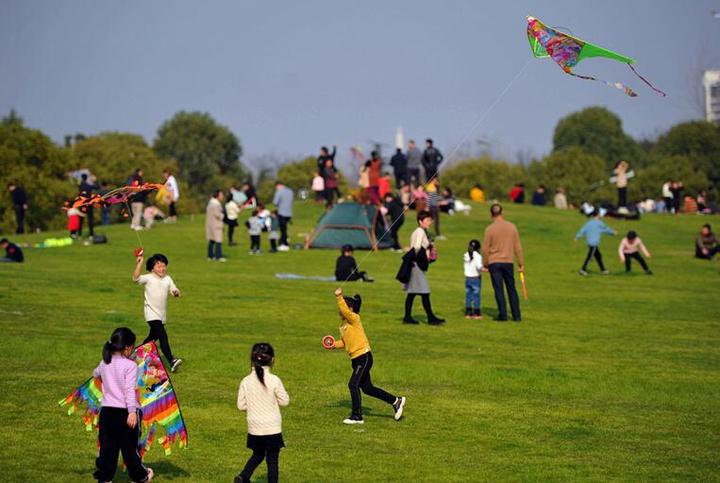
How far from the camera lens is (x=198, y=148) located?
124 metres

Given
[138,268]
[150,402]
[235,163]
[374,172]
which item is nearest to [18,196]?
[374,172]

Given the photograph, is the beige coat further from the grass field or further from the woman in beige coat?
the grass field

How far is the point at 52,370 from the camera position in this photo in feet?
65.5

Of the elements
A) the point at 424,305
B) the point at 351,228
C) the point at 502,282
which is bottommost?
the point at 424,305

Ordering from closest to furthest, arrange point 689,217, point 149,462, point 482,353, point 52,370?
point 149,462 < point 52,370 < point 482,353 < point 689,217

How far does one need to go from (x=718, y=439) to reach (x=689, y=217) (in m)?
47.4

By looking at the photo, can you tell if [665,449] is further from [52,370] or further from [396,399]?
[52,370]

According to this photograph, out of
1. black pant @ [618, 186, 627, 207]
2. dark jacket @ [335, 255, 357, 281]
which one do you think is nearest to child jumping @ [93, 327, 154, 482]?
dark jacket @ [335, 255, 357, 281]

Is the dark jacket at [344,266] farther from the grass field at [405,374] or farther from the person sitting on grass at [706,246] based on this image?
the person sitting on grass at [706,246]

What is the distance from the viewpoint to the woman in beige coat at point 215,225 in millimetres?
38625

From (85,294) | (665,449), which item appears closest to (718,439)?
(665,449)

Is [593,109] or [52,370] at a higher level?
[593,109]

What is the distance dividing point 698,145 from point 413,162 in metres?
72.9

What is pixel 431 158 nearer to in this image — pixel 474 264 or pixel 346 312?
pixel 474 264
